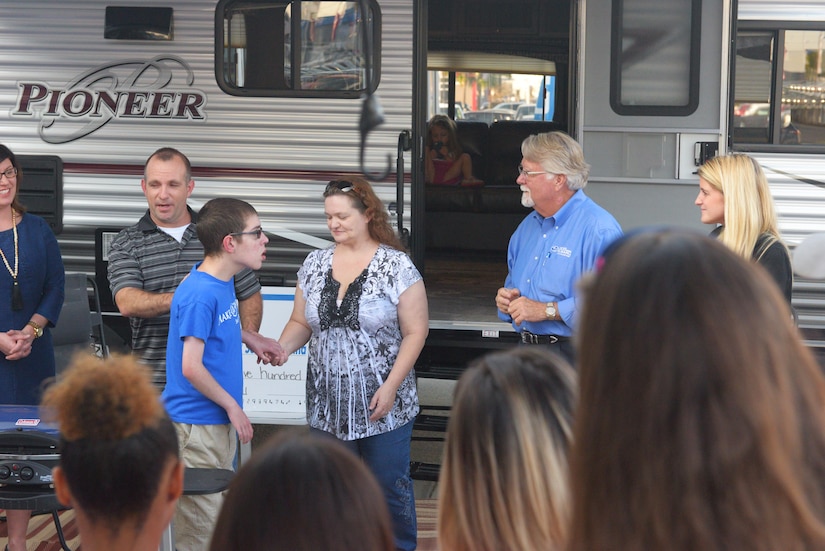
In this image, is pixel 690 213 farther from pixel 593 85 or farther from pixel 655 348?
pixel 655 348

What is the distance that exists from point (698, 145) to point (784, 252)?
1.82 metres

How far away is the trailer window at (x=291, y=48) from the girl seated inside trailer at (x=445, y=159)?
4.00m

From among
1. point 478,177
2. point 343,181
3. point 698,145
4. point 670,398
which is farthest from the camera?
point 478,177

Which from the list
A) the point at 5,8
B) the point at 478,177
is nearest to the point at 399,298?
the point at 5,8

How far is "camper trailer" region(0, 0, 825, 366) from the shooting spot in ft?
17.5

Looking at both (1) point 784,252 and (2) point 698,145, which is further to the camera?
(2) point 698,145

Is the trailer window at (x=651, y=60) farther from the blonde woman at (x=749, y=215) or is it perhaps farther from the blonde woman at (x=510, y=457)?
the blonde woman at (x=510, y=457)

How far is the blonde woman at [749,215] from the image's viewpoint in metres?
3.60

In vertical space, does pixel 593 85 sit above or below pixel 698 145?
above

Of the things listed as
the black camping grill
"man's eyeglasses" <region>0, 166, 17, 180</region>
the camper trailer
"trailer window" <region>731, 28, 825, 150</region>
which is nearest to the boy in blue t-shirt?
Result: the black camping grill

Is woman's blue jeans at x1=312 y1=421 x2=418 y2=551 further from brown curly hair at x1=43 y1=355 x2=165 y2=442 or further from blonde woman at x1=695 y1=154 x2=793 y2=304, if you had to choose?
brown curly hair at x1=43 y1=355 x2=165 y2=442

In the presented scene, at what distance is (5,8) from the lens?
5594mm

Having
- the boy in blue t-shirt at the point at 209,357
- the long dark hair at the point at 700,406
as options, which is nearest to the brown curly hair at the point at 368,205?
the boy in blue t-shirt at the point at 209,357

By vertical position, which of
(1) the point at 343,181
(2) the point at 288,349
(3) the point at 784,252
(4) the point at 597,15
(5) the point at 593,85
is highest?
(4) the point at 597,15
